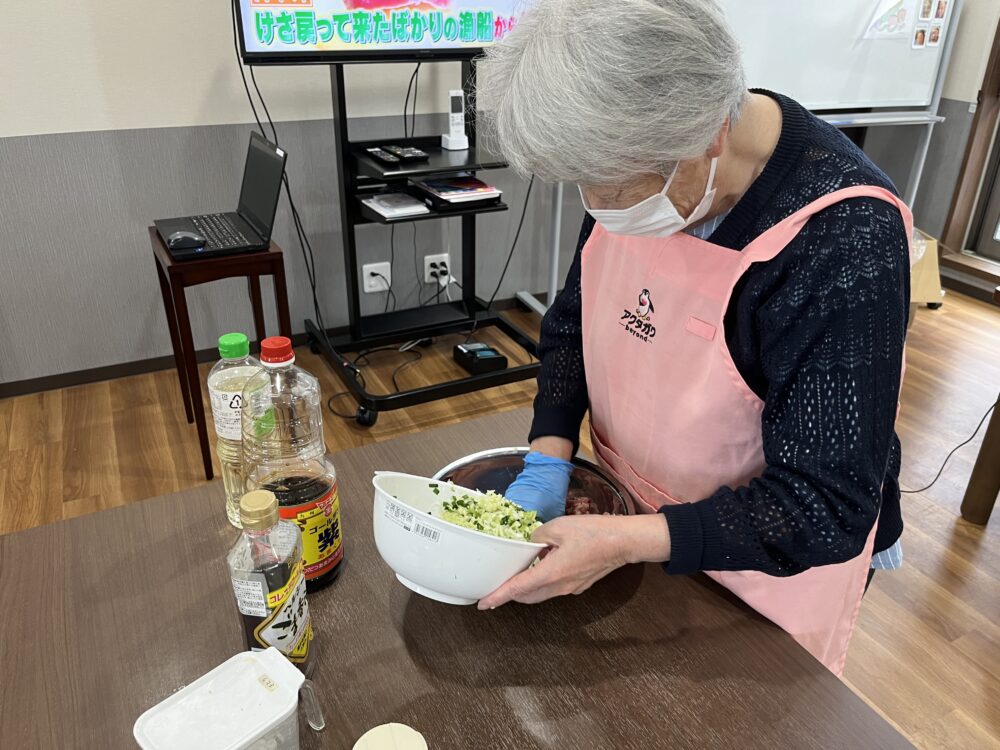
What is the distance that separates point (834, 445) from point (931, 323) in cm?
317

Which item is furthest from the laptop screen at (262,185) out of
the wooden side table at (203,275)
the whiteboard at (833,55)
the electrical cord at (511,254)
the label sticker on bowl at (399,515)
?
the whiteboard at (833,55)

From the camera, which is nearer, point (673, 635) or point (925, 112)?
point (673, 635)

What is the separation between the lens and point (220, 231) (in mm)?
2180

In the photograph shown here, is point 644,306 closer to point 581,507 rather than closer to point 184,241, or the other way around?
point 581,507

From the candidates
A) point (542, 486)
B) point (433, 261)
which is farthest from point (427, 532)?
point (433, 261)

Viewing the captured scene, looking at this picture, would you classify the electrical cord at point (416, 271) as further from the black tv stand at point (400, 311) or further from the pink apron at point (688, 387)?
the pink apron at point (688, 387)

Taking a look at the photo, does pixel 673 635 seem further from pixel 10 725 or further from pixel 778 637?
pixel 10 725

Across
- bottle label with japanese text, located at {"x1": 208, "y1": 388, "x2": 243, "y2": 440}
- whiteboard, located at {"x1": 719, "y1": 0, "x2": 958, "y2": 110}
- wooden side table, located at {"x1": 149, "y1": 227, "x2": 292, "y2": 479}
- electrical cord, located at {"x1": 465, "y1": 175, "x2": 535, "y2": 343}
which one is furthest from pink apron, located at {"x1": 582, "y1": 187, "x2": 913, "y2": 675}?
whiteboard, located at {"x1": 719, "y1": 0, "x2": 958, "y2": 110}

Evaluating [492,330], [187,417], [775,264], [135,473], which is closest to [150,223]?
[187,417]

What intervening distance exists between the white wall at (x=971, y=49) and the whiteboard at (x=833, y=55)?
0.81 feet

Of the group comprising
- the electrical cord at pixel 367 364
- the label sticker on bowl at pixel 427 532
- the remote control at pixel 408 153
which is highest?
the label sticker on bowl at pixel 427 532

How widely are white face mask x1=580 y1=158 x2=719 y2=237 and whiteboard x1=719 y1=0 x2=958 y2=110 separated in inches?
95.0

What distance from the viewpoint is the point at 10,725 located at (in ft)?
2.19

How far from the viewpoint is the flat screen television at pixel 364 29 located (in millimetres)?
2117
